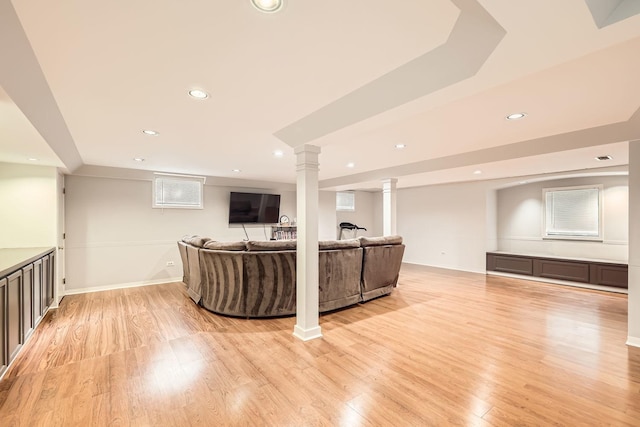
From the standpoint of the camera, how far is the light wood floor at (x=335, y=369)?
1931mm

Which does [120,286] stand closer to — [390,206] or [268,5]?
[390,206]

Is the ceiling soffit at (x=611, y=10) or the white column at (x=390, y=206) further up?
the ceiling soffit at (x=611, y=10)

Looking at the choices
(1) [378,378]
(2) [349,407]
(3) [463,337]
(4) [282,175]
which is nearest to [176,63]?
(2) [349,407]

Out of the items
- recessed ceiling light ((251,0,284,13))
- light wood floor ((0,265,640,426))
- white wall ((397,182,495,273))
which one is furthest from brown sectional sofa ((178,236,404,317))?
white wall ((397,182,495,273))

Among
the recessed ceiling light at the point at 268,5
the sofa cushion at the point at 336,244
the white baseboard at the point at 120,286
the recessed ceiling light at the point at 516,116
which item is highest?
the recessed ceiling light at the point at 516,116

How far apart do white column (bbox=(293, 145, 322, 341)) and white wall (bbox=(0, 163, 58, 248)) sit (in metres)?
Answer: 3.87

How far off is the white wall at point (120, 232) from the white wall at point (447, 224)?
5.82 metres

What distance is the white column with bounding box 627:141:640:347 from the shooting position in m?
2.96

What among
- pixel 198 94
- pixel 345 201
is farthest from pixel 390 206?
pixel 198 94

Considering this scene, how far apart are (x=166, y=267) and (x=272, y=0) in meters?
6.04

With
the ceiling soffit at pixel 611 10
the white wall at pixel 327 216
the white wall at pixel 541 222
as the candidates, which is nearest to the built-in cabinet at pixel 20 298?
the ceiling soffit at pixel 611 10

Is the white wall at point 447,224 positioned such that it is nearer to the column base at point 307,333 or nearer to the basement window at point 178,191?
the column base at point 307,333

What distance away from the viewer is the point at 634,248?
2.98m

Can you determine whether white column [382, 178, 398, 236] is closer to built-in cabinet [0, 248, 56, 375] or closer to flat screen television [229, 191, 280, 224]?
flat screen television [229, 191, 280, 224]
